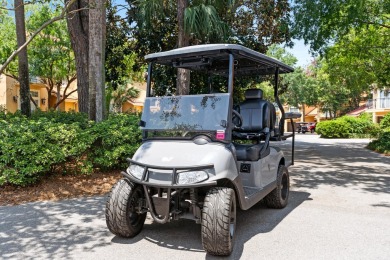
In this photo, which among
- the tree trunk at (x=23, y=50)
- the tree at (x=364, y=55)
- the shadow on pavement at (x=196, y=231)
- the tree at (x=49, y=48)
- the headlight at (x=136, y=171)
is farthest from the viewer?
the tree at (x=49, y=48)

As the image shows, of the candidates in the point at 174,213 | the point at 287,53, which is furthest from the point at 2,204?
the point at 287,53

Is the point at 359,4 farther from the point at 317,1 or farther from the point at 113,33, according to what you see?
the point at 113,33

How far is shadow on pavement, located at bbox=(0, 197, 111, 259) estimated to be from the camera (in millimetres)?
3627

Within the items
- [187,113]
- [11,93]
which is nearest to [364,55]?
[187,113]

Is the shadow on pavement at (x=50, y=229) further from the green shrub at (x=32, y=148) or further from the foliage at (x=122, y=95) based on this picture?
the foliage at (x=122, y=95)

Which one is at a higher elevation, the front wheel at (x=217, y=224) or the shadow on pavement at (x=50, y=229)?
the front wheel at (x=217, y=224)

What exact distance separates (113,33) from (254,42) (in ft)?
17.5

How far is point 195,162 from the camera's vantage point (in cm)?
352

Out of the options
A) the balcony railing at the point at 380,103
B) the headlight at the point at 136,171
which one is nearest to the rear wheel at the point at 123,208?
the headlight at the point at 136,171

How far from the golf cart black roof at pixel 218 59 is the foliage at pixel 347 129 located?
22241 millimetres

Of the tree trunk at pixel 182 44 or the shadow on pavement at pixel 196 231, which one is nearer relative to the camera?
the shadow on pavement at pixel 196 231

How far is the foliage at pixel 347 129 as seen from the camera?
1025 inches

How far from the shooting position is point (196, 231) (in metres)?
4.23

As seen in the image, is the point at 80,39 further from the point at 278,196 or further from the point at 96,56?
the point at 278,196
